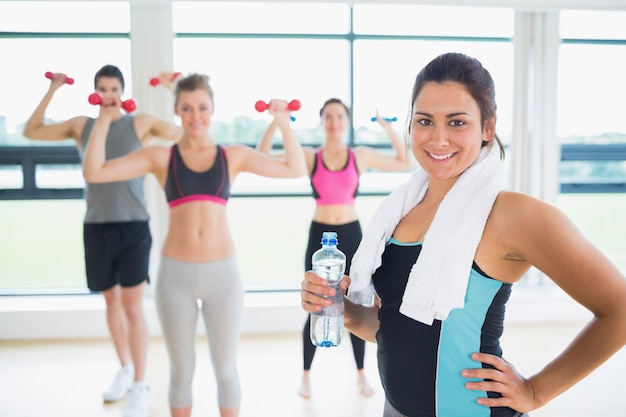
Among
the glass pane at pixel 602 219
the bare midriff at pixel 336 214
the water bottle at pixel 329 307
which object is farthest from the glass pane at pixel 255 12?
the glass pane at pixel 602 219

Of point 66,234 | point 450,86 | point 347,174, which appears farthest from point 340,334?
point 66,234

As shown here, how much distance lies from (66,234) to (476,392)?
24.9m

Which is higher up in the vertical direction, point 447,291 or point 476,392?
point 447,291

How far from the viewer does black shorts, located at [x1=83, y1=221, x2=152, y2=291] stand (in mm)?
3039

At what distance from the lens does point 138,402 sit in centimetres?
288

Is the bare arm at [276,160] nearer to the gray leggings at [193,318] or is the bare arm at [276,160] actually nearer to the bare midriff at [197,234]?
the bare midriff at [197,234]

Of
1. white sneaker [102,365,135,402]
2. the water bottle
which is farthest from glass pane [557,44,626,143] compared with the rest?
the water bottle

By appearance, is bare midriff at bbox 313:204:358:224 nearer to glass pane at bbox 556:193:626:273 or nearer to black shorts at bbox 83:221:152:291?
black shorts at bbox 83:221:152:291

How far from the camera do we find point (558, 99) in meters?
4.55

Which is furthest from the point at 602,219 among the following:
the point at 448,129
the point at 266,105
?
the point at 448,129

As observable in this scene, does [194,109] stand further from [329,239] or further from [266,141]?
[329,239]

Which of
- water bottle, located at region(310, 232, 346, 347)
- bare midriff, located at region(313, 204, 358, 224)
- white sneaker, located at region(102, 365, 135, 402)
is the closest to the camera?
water bottle, located at region(310, 232, 346, 347)

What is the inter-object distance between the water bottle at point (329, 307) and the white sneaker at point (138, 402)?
1759mm

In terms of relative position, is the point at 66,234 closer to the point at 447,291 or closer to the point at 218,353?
the point at 218,353
